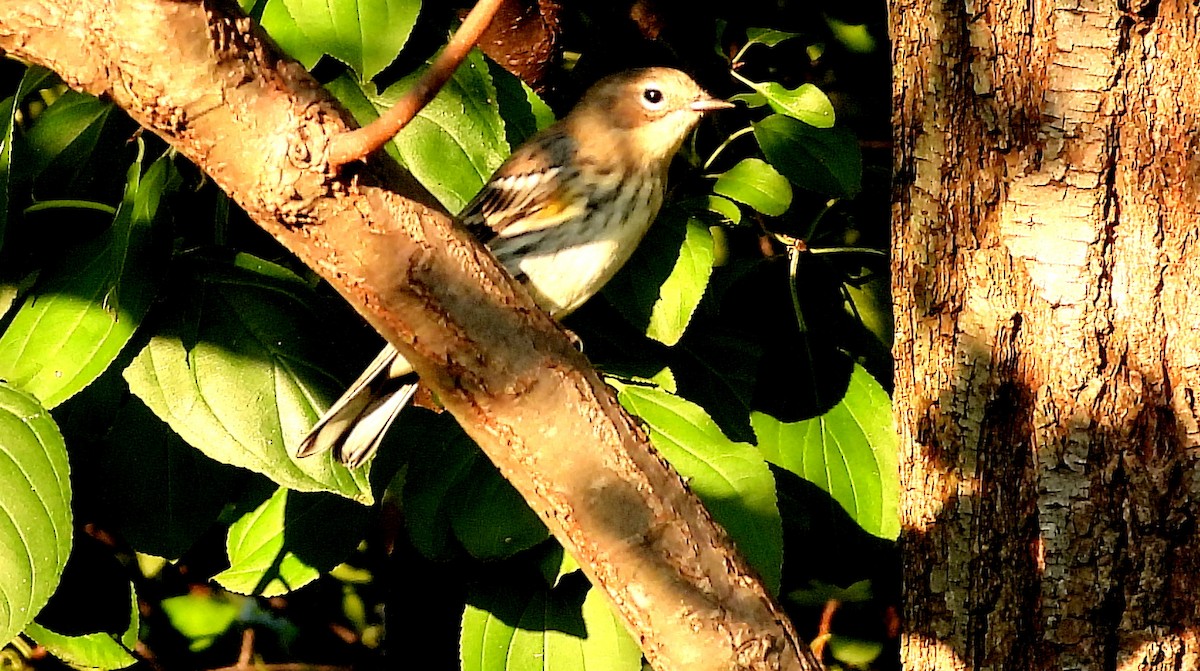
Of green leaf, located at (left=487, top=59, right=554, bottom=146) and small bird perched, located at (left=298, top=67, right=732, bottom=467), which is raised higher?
green leaf, located at (left=487, top=59, right=554, bottom=146)

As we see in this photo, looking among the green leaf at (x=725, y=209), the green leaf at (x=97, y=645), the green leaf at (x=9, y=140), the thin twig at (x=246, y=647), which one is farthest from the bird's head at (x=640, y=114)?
the thin twig at (x=246, y=647)

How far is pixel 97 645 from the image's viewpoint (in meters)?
2.95

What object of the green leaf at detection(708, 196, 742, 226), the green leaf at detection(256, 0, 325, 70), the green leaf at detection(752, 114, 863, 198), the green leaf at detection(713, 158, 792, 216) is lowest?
the green leaf at detection(708, 196, 742, 226)

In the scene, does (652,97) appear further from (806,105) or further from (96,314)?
(96,314)

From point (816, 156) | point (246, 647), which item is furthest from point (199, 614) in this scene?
point (816, 156)

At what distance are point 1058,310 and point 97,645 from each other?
6.75ft

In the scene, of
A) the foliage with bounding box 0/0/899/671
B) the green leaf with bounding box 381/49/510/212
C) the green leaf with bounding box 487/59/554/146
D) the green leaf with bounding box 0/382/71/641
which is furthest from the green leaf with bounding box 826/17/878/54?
the green leaf with bounding box 0/382/71/641

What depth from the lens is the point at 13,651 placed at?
3.46 meters

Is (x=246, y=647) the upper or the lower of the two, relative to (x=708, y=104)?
lower

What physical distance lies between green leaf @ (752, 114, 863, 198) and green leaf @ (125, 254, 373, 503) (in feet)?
2.84

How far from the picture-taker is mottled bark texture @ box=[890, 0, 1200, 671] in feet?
6.75

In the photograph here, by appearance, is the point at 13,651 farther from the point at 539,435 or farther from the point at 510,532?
the point at 539,435

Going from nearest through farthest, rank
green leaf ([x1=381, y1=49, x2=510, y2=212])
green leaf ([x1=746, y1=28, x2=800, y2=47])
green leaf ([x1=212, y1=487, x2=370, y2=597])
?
green leaf ([x1=381, y1=49, x2=510, y2=212]) → green leaf ([x1=212, y1=487, x2=370, y2=597]) → green leaf ([x1=746, y1=28, x2=800, y2=47])

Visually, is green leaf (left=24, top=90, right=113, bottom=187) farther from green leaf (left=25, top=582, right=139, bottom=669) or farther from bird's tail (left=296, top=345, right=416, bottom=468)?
green leaf (left=25, top=582, right=139, bottom=669)
